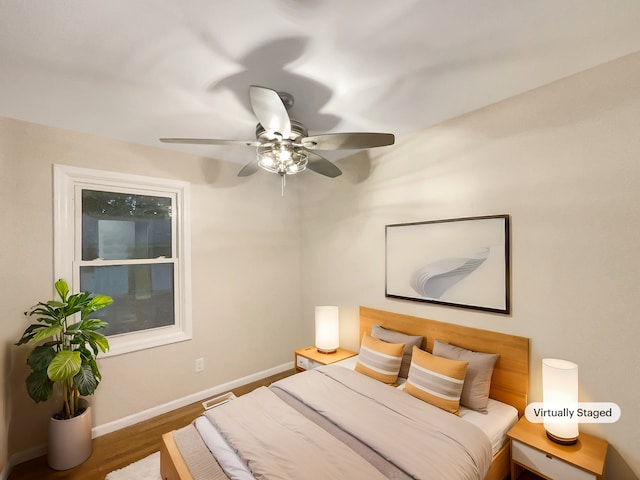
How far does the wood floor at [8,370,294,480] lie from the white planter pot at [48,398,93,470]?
55 mm

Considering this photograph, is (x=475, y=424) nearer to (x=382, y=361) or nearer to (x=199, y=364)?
(x=382, y=361)

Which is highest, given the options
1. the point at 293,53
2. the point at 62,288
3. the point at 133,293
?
the point at 293,53

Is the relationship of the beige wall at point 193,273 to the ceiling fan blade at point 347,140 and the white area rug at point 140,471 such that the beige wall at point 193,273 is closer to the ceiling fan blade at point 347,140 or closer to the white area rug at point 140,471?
the white area rug at point 140,471

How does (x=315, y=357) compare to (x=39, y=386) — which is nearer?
(x=39, y=386)

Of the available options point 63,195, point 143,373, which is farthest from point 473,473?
point 63,195

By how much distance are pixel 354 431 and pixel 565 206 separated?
1945 mm

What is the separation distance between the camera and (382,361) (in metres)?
2.46

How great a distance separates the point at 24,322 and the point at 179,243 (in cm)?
130

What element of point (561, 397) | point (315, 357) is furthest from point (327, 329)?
point (561, 397)

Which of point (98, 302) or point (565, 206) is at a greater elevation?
point (565, 206)

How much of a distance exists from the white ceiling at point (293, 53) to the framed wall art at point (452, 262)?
968 millimetres

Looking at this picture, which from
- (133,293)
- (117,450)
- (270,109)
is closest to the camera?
(270,109)

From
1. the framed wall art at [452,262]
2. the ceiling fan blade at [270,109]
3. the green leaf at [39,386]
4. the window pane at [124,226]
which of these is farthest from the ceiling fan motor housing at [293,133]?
the green leaf at [39,386]

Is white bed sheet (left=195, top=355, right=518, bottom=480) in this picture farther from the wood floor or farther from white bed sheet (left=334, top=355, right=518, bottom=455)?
the wood floor
